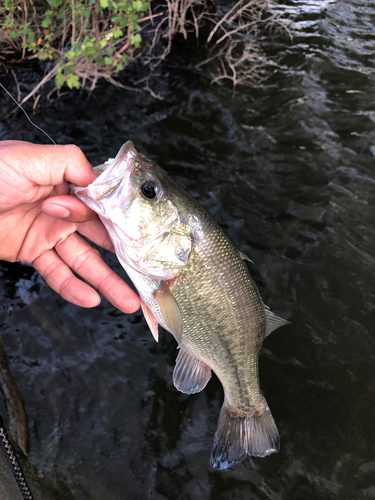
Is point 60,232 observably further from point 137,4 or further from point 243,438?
point 137,4

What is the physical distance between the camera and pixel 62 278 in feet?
9.48

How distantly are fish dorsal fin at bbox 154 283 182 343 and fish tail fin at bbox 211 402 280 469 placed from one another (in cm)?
97

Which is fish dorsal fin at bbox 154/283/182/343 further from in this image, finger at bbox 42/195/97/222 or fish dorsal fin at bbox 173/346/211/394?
finger at bbox 42/195/97/222

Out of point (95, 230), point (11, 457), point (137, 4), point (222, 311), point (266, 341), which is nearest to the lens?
point (222, 311)

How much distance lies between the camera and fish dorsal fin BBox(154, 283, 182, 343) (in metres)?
2.50

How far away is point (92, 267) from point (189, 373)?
112 cm

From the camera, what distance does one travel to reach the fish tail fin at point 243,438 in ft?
9.50

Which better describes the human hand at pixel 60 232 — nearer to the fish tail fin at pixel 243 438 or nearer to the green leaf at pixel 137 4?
the fish tail fin at pixel 243 438

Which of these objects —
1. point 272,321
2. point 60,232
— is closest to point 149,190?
point 60,232

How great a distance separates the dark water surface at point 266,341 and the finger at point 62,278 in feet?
4.44

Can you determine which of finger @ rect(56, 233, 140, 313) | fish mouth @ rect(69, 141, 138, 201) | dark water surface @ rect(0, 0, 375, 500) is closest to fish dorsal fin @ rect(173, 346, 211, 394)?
finger @ rect(56, 233, 140, 313)

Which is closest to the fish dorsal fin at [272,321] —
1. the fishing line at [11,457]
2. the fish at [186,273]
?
the fish at [186,273]

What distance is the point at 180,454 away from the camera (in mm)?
3553

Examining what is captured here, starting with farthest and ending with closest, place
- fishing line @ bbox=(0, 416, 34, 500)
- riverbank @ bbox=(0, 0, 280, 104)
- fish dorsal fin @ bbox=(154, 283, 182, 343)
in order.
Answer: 1. riverbank @ bbox=(0, 0, 280, 104)
2. fishing line @ bbox=(0, 416, 34, 500)
3. fish dorsal fin @ bbox=(154, 283, 182, 343)
